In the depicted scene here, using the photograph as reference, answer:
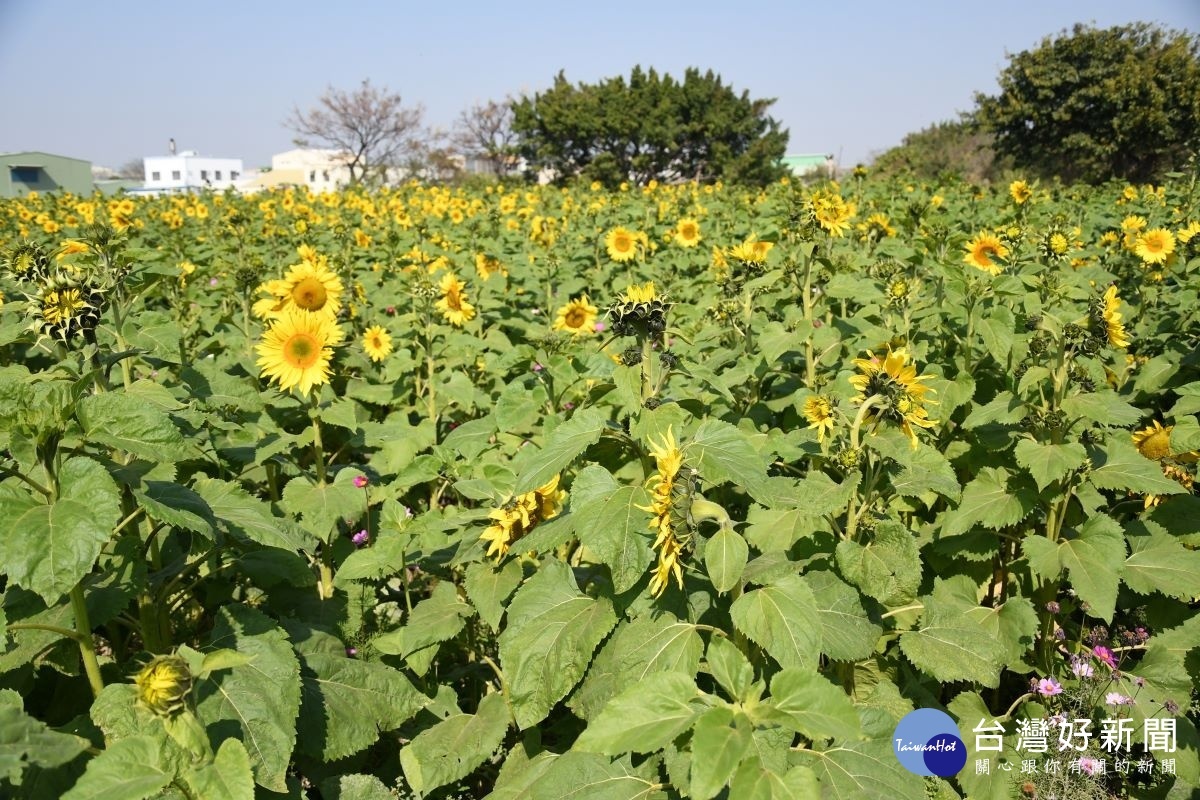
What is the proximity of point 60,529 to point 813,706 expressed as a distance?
1473 mm

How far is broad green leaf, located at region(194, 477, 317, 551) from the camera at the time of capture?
195 centimetres

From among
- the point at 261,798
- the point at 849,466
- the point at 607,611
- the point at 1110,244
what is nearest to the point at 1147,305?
the point at 1110,244

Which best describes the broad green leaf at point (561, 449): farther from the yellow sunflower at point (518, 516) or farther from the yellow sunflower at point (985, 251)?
the yellow sunflower at point (985, 251)

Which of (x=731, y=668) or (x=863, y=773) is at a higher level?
(x=731, y=668)

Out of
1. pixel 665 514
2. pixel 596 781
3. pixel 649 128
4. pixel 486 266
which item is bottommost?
pixel 596 781

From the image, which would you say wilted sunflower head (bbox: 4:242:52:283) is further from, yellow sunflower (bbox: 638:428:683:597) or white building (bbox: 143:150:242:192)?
white building (bbox: 143:150:242:192)

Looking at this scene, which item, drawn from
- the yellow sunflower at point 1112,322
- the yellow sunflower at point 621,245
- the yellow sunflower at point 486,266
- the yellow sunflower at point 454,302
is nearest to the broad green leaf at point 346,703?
the yellow sunflower at point 1112,322

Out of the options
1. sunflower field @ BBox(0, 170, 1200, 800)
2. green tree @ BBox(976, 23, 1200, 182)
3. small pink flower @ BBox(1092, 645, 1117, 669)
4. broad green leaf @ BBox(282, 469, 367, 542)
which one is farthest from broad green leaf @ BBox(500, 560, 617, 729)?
green tree @ BBox(976, 23, 1200, 182)

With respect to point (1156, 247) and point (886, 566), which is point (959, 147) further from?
point (886, 566)

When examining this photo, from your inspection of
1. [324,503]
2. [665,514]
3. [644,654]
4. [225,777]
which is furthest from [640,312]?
[324,503]

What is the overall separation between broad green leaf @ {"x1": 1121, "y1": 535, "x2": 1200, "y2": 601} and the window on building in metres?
35.3

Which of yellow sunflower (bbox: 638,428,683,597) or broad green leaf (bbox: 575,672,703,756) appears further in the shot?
yellow sunflower (bbox: 638,428,683,597)

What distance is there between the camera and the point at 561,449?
1971mm

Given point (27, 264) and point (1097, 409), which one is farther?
point (27, 264)
